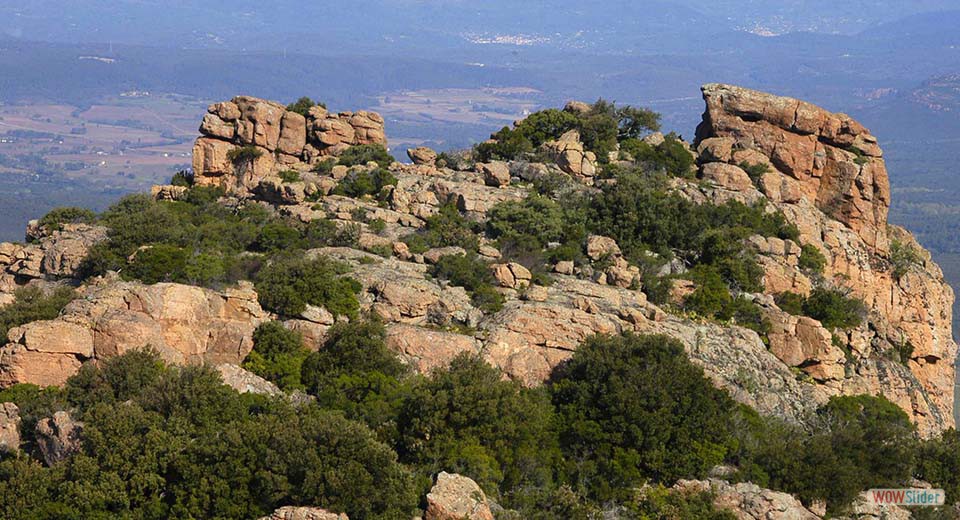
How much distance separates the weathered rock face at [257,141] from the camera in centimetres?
5994

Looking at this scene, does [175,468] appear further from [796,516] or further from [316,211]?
[316,211]

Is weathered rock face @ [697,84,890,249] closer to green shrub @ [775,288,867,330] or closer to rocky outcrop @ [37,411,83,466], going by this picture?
green shrub @ [775,288,867,330]

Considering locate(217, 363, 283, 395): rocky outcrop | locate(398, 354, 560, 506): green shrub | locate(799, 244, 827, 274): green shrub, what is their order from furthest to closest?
locate(799, 244, 827, 274): green shrub → locate(217, 363, 283, 395): rocky outcrop → locate(398, 354, 560, 506): green shrub

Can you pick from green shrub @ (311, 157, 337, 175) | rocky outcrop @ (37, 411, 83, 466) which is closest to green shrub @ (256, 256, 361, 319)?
rocky outcrop @ (37, 411, 83, 466)

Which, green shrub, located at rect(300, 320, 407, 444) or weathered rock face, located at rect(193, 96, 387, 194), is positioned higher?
weathered rock face, located at rect(193, 96, 387, 194)

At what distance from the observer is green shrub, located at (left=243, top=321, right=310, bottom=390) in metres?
38.5

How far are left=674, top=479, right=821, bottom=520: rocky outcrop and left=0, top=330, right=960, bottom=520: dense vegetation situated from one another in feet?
1.88

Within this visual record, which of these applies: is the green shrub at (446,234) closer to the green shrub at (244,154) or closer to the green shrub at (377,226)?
the green shrub at (377,226)

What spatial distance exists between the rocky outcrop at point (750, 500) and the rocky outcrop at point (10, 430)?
19.3 metres

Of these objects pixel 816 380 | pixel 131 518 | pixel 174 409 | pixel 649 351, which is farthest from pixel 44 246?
pixel 816 380

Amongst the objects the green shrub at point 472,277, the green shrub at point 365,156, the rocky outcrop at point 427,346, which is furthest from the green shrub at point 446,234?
the rocky outcrop at point 427,346

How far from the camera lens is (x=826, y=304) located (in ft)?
164

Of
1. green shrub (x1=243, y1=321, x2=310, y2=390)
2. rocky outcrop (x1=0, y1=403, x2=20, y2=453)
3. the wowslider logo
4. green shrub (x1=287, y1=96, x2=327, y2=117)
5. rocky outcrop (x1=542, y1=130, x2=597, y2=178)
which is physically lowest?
the wowslider logo

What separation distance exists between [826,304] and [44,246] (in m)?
32.4
